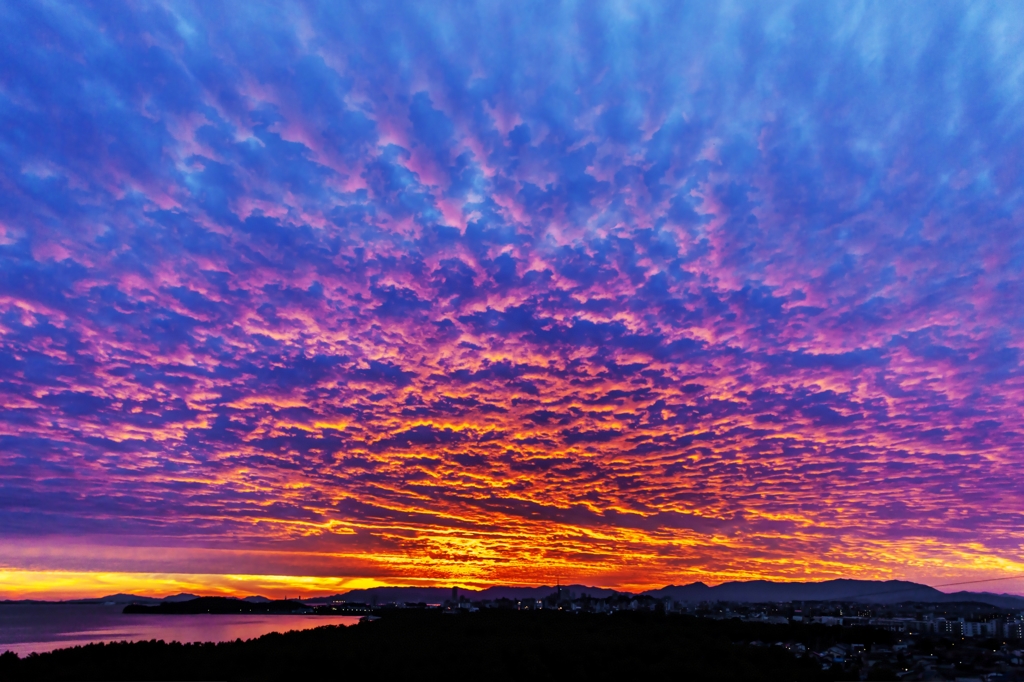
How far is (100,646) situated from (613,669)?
29.8 m

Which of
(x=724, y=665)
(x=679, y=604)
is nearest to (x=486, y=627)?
(x=724, y=665)

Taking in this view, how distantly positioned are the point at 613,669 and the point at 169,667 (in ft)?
79.3

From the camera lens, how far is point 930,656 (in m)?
46.1

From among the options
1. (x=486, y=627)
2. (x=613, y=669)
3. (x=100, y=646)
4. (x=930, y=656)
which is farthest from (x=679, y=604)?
(x=100, y=646)

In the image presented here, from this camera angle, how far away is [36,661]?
34.3 metres

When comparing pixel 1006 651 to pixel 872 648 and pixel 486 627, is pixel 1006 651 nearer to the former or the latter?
pixel 872 648

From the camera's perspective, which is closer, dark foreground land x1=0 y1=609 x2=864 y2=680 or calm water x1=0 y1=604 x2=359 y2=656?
dark foreground land x1=0 y1=609 x2=864 y2=680

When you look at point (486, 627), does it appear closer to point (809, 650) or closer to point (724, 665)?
point (809, 650)

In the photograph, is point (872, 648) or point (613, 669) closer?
point (613, 669)

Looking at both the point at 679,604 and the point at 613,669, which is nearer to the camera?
the point at 613,669

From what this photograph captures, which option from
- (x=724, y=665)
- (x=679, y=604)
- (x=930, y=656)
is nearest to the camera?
(x=724, y=665)

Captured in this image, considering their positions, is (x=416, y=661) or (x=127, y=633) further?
(x=127, y=633)

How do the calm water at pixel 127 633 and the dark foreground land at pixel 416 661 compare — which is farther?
the calm water at pixel 127 633

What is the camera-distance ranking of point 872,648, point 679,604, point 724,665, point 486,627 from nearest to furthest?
1. point 724,665
2. point 872,648
3. point 486,627
4. point 679,604
